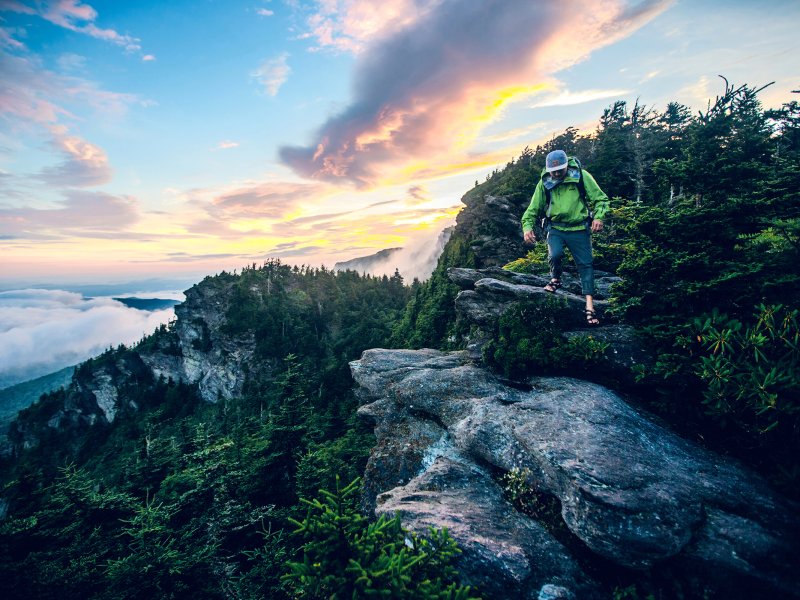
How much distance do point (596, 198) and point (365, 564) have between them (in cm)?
940

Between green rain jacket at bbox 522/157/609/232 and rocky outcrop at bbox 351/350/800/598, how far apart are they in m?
4.97

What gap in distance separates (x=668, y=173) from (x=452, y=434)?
10474mm

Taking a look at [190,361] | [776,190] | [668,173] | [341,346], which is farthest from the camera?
[190,361]

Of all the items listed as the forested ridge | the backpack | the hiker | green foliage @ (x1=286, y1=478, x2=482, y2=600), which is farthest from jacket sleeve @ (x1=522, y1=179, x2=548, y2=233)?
green foliage @ (x1=286, y1=478, x2=482, y2=600)

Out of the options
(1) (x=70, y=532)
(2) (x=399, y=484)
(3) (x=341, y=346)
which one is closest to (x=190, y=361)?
(3) (x=341, y=346)

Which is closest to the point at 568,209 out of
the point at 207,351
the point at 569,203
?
the point at 569,203

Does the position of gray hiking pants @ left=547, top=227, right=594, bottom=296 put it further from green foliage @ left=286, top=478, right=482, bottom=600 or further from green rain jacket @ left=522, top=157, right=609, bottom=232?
green foliage @ left=286, top=478, right=482, bottom=600

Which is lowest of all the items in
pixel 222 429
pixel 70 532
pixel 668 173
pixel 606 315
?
pixel 222 429

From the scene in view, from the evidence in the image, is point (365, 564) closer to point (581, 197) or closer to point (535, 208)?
point (535, 208)

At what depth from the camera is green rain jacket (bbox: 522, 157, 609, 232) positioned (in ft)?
26.3

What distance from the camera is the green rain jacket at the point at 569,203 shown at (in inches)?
316

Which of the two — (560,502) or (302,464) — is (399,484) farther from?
(302,464)

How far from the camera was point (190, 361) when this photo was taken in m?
130

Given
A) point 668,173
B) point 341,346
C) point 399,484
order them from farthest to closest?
point 341,346
point 399,484
point 668,173
